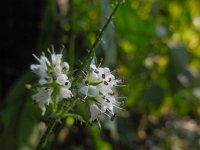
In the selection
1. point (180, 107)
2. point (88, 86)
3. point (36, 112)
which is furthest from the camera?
point (180, 107)

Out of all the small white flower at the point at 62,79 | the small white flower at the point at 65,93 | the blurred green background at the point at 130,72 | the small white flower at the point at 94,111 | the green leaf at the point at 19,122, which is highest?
the blurred green background at the point at 130,72

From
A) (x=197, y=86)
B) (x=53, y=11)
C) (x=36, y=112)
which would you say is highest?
(x=197, y=86)

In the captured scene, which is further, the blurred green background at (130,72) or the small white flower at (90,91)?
the blurred green background at (130,72)

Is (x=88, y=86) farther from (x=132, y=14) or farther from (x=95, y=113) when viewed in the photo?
(x=132, y=14)

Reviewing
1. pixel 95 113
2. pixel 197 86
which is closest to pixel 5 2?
pixel 197 86

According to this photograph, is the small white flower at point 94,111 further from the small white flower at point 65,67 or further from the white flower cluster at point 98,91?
the small white flower at point 65,67

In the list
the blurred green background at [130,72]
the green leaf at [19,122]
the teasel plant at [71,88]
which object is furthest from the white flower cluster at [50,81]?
the green leaf at [19,122]

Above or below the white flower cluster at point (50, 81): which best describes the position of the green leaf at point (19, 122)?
above

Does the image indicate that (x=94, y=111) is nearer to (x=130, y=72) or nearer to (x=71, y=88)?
(x=71, y=88)

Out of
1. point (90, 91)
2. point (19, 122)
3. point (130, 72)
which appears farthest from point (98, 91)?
point (130, 72)
